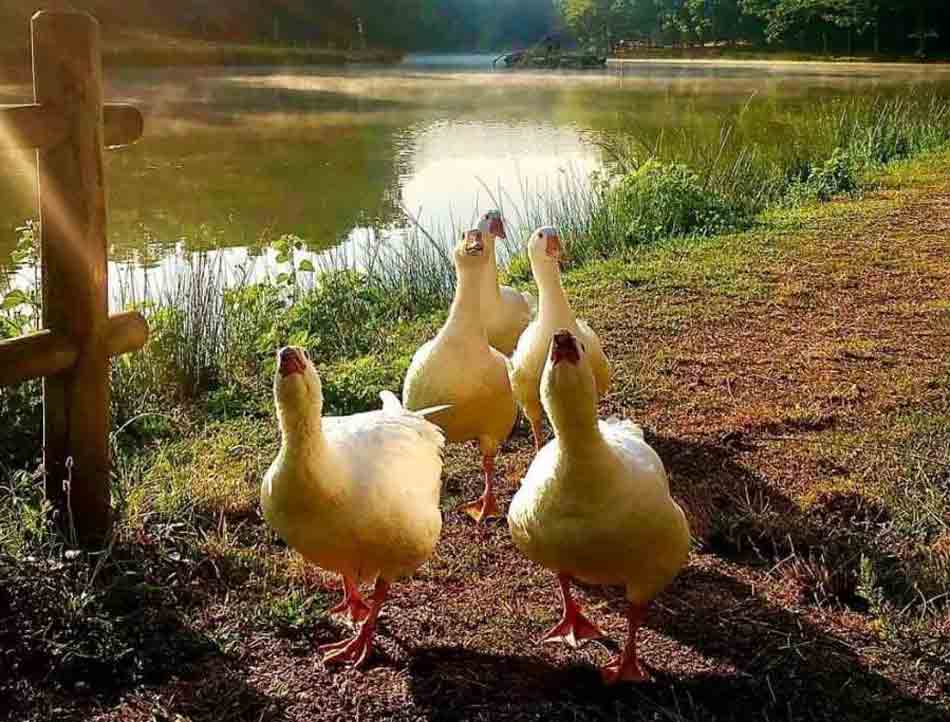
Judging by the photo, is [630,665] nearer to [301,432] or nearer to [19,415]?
[301,432]

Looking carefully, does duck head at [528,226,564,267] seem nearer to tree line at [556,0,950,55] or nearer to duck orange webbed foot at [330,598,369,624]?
duck orange webbed foot at [330,598,369,624]

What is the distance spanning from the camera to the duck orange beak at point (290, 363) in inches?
121

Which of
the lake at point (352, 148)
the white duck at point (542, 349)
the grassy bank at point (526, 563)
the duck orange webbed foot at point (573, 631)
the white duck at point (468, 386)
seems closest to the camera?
the grassy bank at point (526, 563)

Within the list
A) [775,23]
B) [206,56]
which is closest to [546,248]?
[206,56]

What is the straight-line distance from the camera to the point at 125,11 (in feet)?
162

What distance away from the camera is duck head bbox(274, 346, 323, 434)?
10.0ft

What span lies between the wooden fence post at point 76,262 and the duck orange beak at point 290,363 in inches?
34.3

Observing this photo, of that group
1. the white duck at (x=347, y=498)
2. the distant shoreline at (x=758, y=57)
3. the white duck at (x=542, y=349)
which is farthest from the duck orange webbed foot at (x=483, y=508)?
the distant shoreline at (x=758, y=57)

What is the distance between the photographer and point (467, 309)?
15.0 feet

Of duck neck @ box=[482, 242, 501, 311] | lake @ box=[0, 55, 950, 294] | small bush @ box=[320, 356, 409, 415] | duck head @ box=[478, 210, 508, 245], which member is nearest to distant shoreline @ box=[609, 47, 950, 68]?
lake @ box=[0, 55, 950, 294]

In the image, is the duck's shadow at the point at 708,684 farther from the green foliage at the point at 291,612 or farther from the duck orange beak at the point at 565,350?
the duck orange beak at the point at 565,350

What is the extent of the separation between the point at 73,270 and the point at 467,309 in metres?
1.76

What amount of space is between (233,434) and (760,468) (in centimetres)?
270

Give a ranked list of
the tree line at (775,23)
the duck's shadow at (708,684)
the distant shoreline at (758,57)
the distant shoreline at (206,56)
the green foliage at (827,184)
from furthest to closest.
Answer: the tree line at (775,23)
the distant shoreline at (758,57)
the distant shoreline at (206,56)
the green foliage at (827,184)
the duck's shadow at (708,684)
